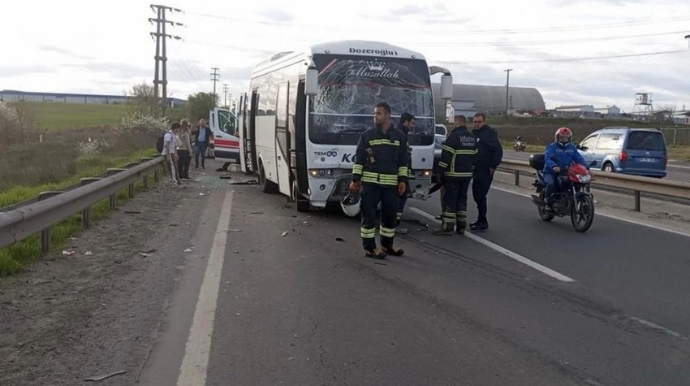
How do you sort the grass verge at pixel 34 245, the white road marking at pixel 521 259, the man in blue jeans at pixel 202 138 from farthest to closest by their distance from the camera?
1. the man in blue jeans at pixel 202 138
2. the white road marking at pixel 521 259
3. the grass verge at pixel 34 245

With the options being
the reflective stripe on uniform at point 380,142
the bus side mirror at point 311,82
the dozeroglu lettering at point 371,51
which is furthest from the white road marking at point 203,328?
the dozeroglu lettering at point 371,51

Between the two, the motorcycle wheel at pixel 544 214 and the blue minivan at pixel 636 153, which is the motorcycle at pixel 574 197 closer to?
the motorcycle wheel at pixel 544 214

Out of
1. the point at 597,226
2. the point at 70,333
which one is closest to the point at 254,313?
the point at 70,333

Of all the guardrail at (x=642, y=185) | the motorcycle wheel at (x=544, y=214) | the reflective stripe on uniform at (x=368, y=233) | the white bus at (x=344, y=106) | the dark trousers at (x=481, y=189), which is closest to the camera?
the reflective stripe on uniform at (x=368, y=233)

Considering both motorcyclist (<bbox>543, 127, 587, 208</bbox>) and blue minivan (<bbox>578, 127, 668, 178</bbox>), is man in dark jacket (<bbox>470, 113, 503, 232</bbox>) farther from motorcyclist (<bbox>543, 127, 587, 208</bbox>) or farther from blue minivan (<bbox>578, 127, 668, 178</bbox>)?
blue minivan (<bbox>578, 127, 668, 178</bbox>)

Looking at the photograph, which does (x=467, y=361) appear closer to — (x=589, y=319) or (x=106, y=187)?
(x=589, y=319)

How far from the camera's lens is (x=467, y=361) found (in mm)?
5156

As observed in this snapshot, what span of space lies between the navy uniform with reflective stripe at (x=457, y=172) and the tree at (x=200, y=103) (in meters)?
75.3

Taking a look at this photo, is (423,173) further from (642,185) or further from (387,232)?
(642,185)

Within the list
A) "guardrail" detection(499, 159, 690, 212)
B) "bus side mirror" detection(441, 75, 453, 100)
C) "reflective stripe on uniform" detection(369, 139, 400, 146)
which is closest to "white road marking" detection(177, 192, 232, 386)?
"reflective stripe on uniform" detection(369, 139, 400, 146)

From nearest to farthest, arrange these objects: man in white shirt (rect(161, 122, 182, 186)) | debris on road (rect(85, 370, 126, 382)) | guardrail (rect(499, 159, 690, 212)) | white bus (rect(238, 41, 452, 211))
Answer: debris on road (rect(85, 370, 126, 382)), white bus (rect(238, 41, 452, 211)), guardrail (rect(499, 159, 690, 212)), man in white shirt (rect(161, 122, 182, 186))

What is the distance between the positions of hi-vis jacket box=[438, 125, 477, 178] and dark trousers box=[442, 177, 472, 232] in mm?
107

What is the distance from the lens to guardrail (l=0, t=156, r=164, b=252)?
7.05 meters

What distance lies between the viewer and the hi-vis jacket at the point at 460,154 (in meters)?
11.0
